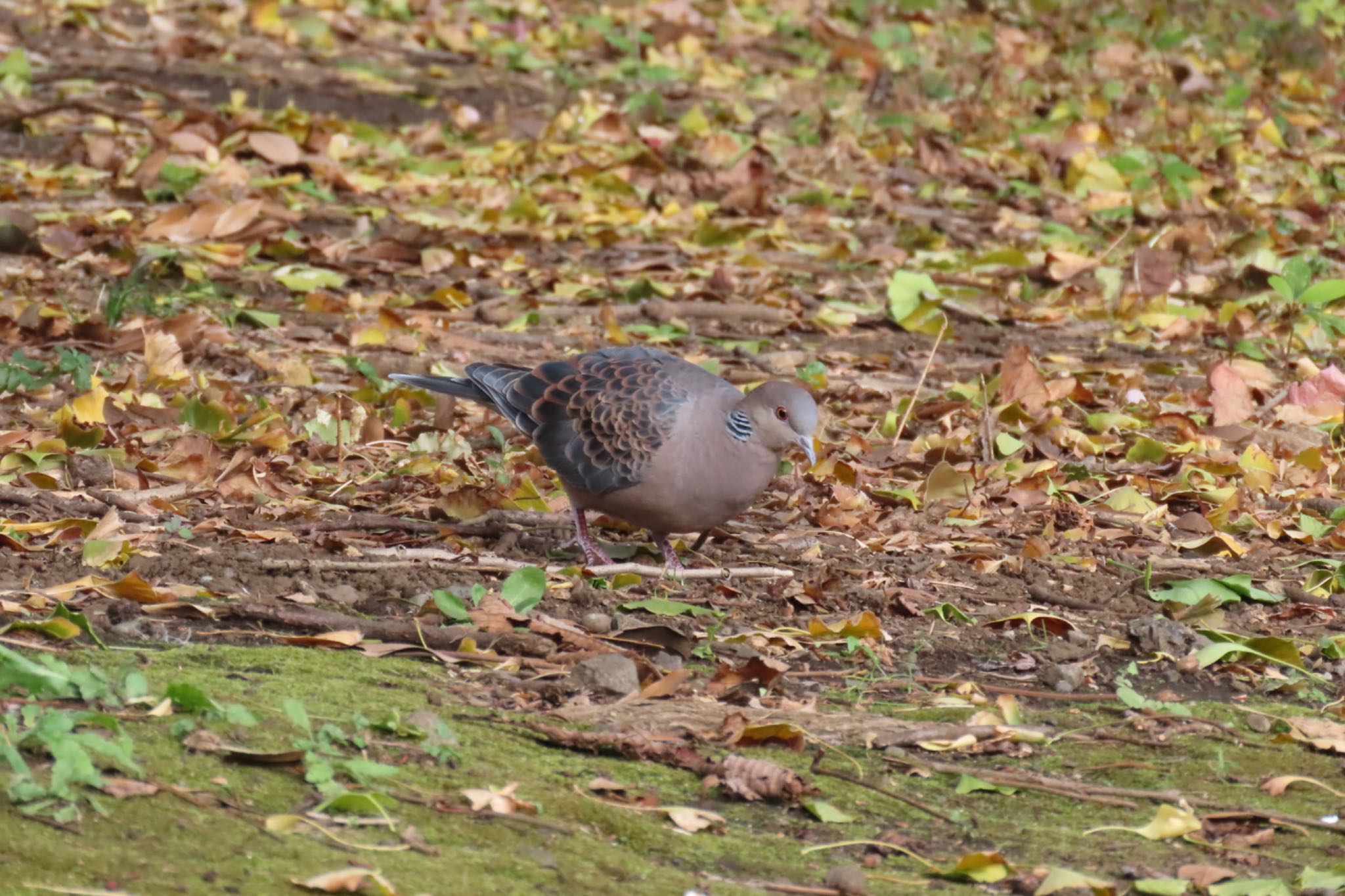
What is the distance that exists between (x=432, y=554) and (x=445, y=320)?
2772 mm

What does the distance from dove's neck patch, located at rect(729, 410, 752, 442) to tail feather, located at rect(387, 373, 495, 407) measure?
91cm

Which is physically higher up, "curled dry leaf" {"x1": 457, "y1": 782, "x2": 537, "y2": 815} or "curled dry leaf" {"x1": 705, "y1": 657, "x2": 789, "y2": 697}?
"curled dry leaf" {"x1": 457, "y1": 782, "x2": 537, "y2": 815}

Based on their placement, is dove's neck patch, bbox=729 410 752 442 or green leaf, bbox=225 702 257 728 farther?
dove's neck patch, bbox=729 410 752 442

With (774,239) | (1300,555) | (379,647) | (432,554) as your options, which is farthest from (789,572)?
(774,239)

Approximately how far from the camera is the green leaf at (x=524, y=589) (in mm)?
4320

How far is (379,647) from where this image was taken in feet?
13.1

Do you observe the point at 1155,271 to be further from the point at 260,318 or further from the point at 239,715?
the point at 239,715

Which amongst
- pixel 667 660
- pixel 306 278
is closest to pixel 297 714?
pixel 667 660

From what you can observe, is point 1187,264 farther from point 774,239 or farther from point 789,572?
point 789,572

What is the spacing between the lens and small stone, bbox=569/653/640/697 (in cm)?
384

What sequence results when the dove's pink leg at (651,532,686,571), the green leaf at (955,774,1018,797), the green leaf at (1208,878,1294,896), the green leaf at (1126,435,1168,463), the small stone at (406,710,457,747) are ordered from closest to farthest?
the green leaf at (1208,878,1294,896) < the small stone at (406,710,457,747) < the green leaf at (955,774,1018,797) < the dove's pink leg at (651,532,686,571) < the green leaf at (1126,435,1168,463)

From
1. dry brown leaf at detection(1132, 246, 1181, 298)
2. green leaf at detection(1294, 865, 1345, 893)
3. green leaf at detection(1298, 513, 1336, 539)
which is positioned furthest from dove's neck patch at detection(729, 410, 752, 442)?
→ dry brown leaf at detection(1132, 246, 1181, 298)

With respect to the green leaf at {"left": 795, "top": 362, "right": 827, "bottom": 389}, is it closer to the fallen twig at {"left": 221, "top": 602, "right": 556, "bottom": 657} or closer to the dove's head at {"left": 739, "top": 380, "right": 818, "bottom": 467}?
the dove's head at {"left": 739, "top": 380, "right": 818, "bottom": 467}

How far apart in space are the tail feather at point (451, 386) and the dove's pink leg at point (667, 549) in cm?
72
